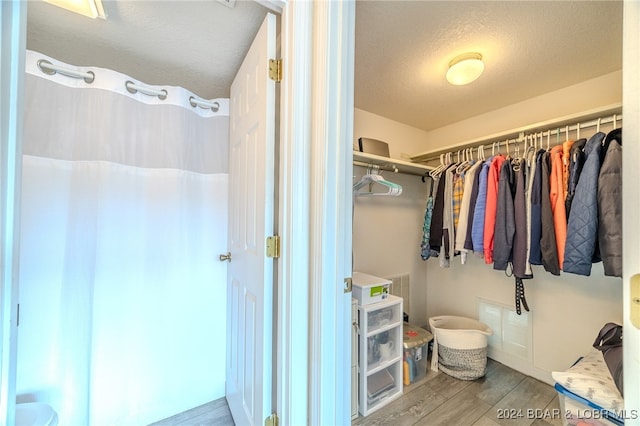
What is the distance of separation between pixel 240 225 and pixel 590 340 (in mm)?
2266

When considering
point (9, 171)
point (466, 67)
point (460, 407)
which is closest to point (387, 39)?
point (466, 67)

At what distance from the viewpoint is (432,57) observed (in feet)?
4.65

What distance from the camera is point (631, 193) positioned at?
49 cm

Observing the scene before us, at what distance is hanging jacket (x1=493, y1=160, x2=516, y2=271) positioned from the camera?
→ 59.9 inches

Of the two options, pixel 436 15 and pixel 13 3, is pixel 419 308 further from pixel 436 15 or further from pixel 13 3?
pixel 13 3

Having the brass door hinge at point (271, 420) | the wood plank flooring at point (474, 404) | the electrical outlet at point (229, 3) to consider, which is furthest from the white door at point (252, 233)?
the wood plank flooring at point (474, 404)

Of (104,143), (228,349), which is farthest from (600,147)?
(104,143)

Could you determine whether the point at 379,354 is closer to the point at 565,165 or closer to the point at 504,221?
the point at 504,221

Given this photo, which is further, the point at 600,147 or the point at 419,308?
the point at 419,308

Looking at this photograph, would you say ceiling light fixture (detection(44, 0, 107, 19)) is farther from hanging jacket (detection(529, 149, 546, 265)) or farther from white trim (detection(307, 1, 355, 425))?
hanging jacket (detection(529, 149, 546, 265))

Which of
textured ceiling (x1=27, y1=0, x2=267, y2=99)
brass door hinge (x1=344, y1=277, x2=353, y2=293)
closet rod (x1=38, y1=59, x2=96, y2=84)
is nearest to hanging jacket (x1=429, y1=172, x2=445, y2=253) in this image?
brass door hinge (x1=344, y1=277, x2=353, y2=293)

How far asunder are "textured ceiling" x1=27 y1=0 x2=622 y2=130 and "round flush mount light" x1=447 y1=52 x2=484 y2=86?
4 centimetres

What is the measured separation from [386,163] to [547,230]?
1012 millimetres

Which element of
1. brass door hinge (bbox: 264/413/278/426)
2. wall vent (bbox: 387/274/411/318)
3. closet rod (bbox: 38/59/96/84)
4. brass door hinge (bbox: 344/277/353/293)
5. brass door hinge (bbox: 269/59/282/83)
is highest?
closet rod (bbox: 38/59/96/84)
